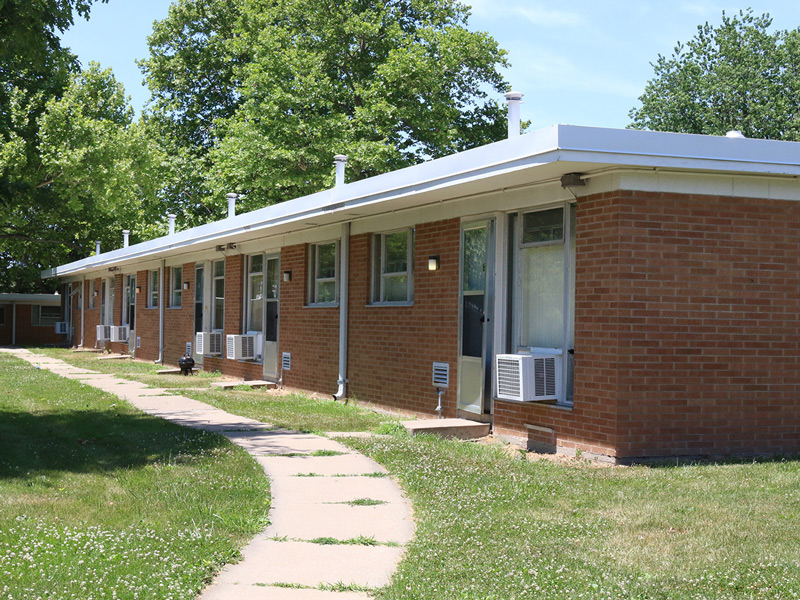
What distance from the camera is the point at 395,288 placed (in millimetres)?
13383

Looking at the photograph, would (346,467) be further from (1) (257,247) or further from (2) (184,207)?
(2) (184,207)

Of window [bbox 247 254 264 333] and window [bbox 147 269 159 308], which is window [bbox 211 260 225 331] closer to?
window [bbox 247 254 264 333]

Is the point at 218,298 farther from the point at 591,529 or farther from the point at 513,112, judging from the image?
the point at 591,529

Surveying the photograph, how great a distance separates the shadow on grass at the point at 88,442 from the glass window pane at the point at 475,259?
11.9 ft

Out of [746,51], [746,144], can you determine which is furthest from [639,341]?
[746,51]

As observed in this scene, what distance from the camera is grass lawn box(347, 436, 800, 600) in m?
4.74

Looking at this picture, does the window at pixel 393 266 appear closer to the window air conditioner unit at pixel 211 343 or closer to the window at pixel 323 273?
the window at pixel 323 273

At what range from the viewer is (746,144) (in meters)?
8.77

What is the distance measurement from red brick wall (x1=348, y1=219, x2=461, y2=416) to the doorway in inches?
5.6

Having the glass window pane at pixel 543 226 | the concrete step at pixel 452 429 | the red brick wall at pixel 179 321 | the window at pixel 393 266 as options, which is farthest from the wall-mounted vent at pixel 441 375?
the red brick wall at pixel 179 321

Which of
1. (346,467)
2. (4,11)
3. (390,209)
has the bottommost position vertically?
(346,467)

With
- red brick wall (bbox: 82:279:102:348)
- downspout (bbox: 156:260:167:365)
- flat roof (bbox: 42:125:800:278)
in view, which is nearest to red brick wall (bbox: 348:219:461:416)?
flat roof (bbox: 42:125:800:278)

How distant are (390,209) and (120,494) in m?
6.92

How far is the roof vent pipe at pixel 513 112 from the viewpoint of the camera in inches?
377
